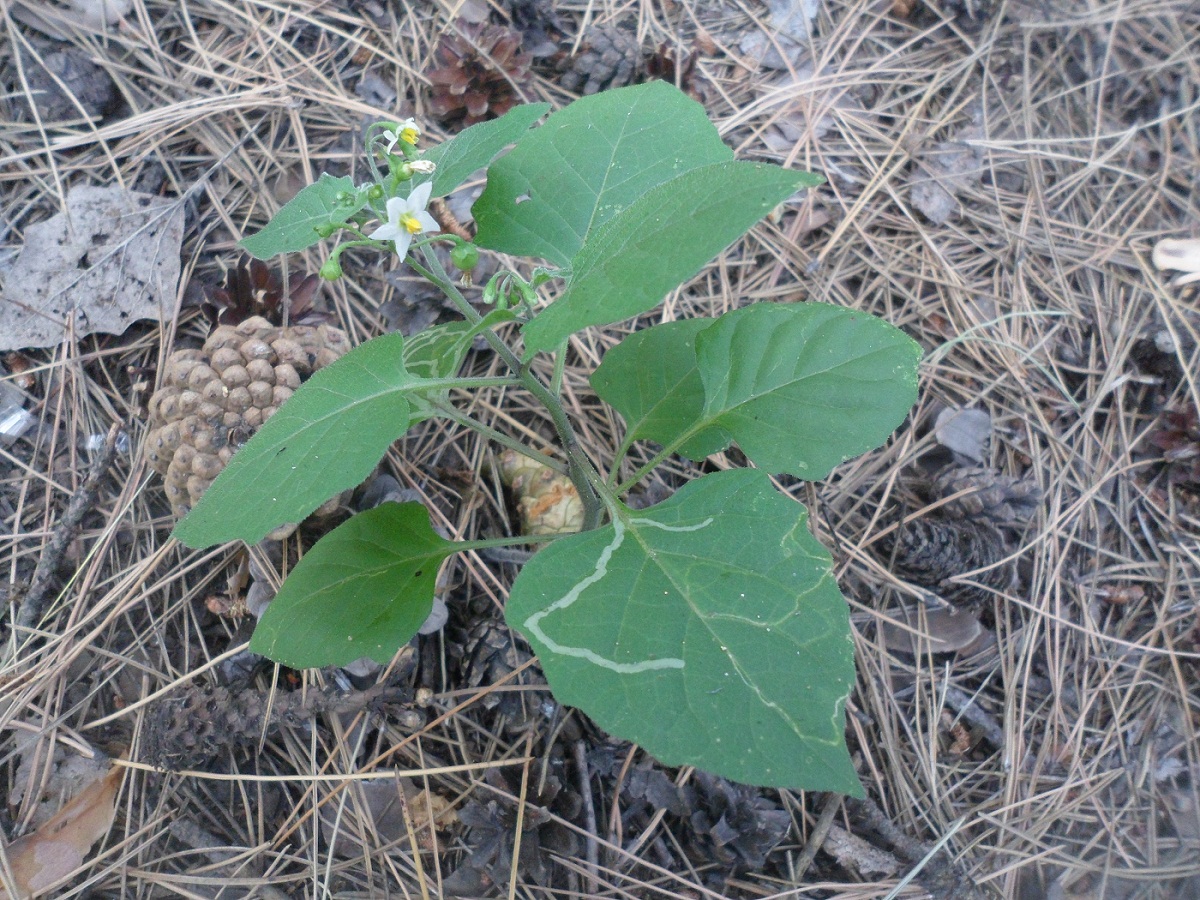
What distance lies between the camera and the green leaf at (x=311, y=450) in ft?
4.48

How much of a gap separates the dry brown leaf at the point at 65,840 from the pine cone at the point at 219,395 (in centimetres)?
72

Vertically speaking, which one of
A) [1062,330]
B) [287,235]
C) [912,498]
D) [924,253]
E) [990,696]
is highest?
[287,235]

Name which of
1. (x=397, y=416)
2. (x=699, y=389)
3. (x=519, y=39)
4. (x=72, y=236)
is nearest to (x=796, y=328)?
(x=699, y=389)

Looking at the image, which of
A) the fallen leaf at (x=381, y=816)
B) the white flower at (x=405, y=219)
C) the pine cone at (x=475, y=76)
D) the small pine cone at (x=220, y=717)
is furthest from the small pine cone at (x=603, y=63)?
the fallen leaf at (x=381, y=816)

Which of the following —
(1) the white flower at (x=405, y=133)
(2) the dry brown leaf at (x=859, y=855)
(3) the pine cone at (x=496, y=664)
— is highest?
(1) the white flower at (x=405, y=133)

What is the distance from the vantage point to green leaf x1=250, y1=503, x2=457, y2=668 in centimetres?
166

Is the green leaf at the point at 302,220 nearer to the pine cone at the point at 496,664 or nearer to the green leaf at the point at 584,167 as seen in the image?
the green leaf at the point at 584,167

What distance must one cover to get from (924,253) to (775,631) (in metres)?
1.92

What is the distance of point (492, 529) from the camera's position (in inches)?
88.4

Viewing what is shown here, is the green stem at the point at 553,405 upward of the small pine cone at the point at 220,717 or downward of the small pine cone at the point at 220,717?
upward

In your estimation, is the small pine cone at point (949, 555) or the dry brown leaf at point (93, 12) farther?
the dry brown leaf at point (93, 12)

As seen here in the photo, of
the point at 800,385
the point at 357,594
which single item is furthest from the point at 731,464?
the point at 357,594

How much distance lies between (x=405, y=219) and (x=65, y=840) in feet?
5.70

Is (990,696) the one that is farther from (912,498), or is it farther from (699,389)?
(699,389)
